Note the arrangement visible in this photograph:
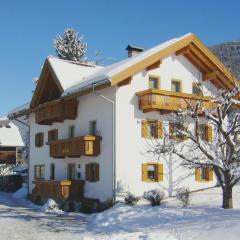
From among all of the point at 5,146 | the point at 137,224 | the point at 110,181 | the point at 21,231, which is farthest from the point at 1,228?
the point at 5,146

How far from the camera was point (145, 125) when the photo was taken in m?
27.1

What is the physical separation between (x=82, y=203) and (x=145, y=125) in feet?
19.7

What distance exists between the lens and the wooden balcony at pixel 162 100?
25891mm

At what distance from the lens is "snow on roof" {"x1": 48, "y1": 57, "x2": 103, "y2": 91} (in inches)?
1223

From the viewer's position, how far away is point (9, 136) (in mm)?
58062

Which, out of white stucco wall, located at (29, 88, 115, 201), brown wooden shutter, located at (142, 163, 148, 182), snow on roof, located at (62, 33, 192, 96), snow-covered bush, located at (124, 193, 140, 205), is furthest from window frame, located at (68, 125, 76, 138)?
snow-covered bush, located at (124, 193, 140, 205)

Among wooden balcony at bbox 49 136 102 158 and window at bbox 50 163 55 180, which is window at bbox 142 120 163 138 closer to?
wooden balcony at bbox 49 136 102 158

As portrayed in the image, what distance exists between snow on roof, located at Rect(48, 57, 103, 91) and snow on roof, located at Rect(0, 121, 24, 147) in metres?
24.6

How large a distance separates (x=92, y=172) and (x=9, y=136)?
1275 inches

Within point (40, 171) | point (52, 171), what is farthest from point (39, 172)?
point (52, 171)

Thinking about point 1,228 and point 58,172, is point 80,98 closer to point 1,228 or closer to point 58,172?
point 58,172

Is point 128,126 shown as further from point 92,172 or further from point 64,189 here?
point 64,189

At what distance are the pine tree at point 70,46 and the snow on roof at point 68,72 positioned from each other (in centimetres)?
1760

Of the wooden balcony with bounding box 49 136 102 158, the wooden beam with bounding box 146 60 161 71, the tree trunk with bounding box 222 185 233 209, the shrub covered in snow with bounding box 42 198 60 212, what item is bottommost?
the shrub covered in snow with bounding box 42 198 60 212
